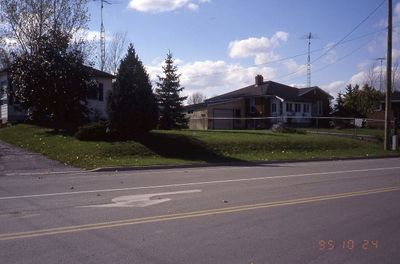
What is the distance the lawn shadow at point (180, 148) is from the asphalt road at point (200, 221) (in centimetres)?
845

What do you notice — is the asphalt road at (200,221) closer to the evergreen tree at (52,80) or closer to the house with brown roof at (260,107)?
the evergreen tree at (52,80)

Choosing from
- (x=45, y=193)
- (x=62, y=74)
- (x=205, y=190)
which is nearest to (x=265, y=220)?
(x=205, y=190)

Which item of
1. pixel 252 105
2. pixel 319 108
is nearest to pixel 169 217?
pixel 252 105

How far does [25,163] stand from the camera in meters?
19.8

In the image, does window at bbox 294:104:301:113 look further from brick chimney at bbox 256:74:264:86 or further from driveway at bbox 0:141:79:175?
driveway at bbox 0:141:79:175

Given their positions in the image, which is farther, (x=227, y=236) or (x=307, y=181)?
(x=307, y=181)

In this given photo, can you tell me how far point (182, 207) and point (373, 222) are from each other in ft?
11.7

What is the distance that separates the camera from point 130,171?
18.2 m

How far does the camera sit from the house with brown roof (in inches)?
2042

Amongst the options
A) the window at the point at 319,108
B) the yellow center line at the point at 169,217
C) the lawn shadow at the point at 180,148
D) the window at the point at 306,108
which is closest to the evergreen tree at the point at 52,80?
the lawn shadow at the point at 180,148

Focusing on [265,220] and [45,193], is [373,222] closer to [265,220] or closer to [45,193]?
[265,220]

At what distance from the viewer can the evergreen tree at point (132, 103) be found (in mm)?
24766

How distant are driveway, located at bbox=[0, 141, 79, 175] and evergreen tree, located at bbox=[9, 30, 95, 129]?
7.38 metres
